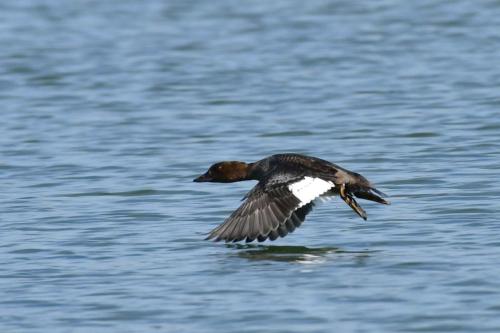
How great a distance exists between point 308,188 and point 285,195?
17 cm

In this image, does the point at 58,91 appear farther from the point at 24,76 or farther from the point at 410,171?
the point at 410,171

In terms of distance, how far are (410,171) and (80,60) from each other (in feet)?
31.7

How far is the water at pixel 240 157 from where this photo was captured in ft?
25.6

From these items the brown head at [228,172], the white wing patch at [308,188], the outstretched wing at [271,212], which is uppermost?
the brown head at [228,172]

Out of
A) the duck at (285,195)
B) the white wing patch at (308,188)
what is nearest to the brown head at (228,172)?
the duck at (285,195)

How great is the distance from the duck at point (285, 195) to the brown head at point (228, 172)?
297mm

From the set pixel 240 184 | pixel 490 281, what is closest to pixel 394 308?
pixel 490 281

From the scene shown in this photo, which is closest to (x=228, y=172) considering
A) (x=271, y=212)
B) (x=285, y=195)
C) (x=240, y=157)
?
(x=285, y=195)

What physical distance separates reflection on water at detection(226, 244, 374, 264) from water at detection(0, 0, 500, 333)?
3 cm

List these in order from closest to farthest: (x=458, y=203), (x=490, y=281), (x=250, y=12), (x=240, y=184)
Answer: (x=490, y=281) → (x=458, y=203) → (x=240, y=184) → (x=250, y=12)

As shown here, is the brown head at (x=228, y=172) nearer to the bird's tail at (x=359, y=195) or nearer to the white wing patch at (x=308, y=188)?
the bird's tail at (x=359, y=195)

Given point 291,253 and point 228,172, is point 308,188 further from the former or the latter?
point 228,172

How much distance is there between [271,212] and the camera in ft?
29.8

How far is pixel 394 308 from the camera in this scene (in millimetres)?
7469
